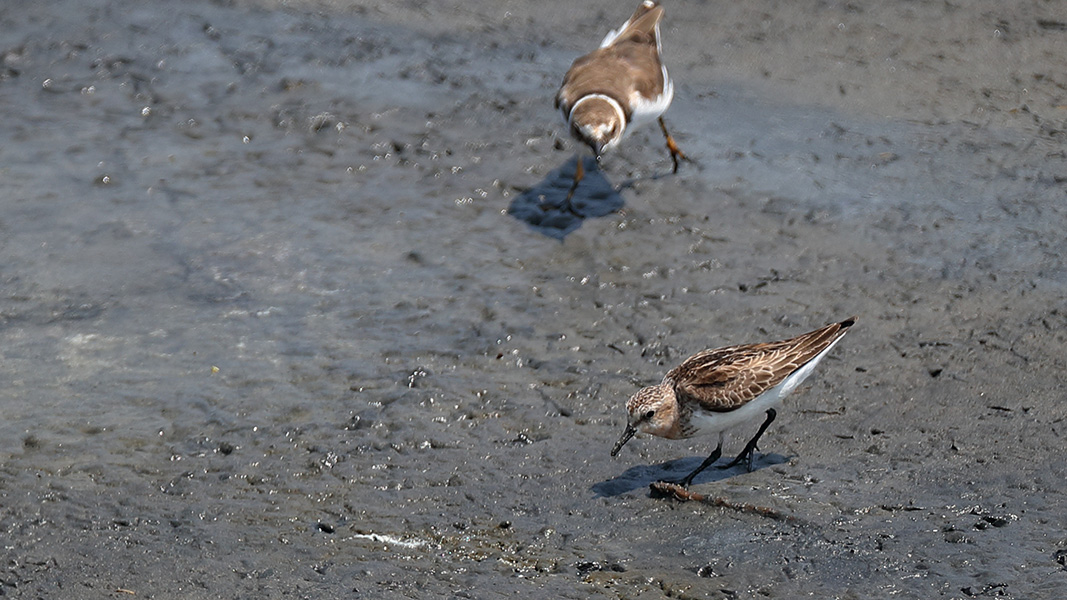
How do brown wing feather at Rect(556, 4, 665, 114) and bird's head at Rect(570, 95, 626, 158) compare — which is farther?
brown wing feather at Rect(556, 4, 665, 114)

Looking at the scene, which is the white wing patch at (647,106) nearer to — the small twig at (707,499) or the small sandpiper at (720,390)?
the small sandpiper at (720,390)

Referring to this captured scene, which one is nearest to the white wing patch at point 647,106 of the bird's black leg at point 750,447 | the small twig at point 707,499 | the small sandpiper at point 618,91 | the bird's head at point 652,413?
the small sandpiper at point 618,91

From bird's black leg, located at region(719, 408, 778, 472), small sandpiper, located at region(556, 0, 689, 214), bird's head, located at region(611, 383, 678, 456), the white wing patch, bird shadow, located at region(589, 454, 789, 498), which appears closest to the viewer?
bird's head, located at region(611, 383, 678, 456)

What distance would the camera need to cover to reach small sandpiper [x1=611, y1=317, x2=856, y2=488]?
257 inches

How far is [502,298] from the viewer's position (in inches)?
348

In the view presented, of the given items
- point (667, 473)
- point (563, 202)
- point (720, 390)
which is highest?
point (720, 390)

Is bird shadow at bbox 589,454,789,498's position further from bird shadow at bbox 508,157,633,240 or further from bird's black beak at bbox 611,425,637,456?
bird shadow at bbox 508,157,633,240

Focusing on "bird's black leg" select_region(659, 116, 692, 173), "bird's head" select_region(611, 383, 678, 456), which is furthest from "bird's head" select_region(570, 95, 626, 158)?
"bird's head" select_region(611, 383, 678, 456)

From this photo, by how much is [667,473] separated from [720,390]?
0.77m

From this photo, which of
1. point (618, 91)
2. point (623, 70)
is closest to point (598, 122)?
point (618, 91)

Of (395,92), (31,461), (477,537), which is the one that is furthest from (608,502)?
(395,92)

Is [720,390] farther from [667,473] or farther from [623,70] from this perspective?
[623,70]

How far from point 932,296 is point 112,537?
5.95m

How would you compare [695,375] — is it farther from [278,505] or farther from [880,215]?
[880,215]
